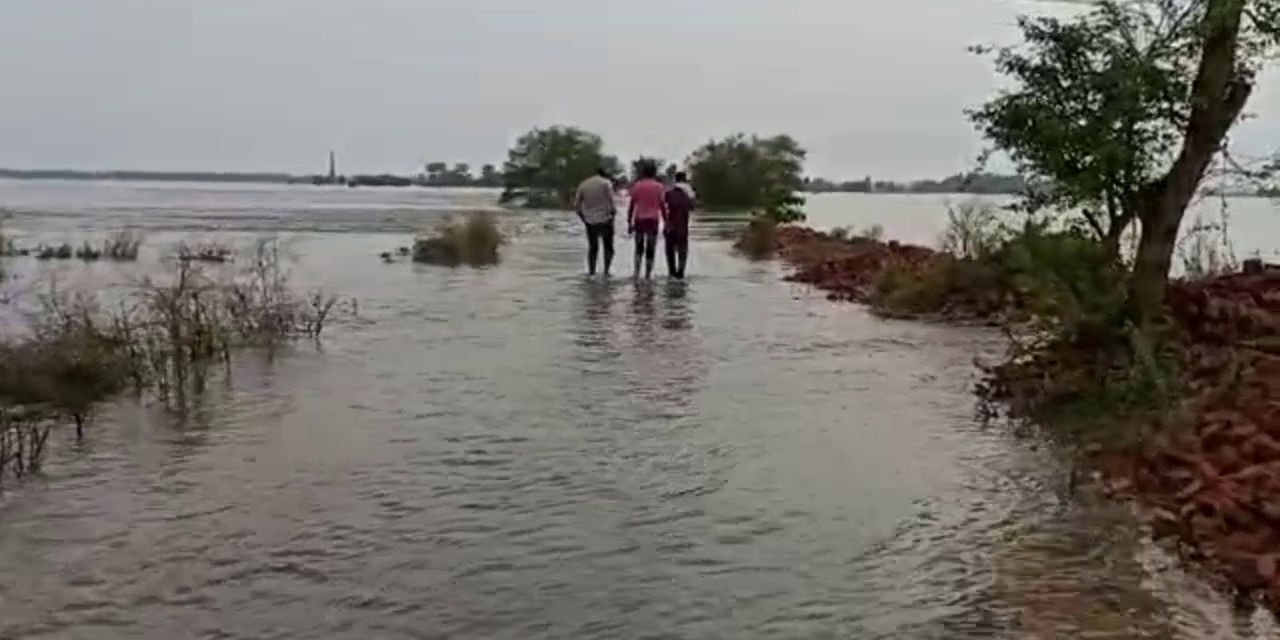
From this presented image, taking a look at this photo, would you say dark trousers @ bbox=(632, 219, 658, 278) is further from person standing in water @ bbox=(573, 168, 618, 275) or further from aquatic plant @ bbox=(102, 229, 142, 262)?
aquatic plant @ bbox=(102, 229, 142, 262)

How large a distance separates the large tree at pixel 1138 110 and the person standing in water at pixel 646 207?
1119cm

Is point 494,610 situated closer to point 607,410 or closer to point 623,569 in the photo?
point 623,569

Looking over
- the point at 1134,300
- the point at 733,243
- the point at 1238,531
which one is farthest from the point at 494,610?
the point at 733,243

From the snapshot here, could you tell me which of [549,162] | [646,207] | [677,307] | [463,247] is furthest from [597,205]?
[549,162]

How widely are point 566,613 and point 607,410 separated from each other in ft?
16.9

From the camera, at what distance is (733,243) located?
40906 millimetres

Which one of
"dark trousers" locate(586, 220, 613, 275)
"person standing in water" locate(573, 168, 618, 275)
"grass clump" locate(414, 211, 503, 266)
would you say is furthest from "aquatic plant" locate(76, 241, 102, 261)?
"person standing in water" locate(573, 168, 618, 275)

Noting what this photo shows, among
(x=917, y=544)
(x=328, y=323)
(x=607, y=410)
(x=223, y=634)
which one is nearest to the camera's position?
(x=223, y=634)

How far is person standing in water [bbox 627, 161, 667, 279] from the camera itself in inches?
943

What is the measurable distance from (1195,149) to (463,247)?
73.6 ft

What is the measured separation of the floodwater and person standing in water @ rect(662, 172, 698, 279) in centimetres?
879

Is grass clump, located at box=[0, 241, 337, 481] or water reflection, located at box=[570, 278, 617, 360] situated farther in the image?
water reflection, located at box=[570, 278, 617, 360]

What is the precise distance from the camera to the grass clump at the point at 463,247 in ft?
106

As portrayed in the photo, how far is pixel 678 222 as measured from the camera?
24.4m
